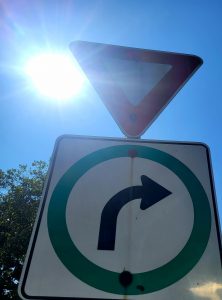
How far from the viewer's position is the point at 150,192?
133cm

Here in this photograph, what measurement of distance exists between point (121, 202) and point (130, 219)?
0.08 m

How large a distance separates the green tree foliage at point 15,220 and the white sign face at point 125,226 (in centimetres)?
1557

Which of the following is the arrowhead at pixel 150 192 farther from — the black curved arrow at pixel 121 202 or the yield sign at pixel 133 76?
the yield sign at pixel 133 76

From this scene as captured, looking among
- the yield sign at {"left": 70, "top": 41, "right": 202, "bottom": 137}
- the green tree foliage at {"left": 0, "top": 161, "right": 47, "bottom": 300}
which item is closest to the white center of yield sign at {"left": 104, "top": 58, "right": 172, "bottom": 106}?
the yield sign at {"left": 70, "top": 41, "right": 202, "bottom": 137}

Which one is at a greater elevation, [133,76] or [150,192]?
[133,76]

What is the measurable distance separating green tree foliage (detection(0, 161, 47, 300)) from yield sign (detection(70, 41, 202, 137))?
50.6 feet

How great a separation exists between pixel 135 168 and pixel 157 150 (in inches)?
6.0

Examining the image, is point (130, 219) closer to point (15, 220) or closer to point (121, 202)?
point (121, 202)

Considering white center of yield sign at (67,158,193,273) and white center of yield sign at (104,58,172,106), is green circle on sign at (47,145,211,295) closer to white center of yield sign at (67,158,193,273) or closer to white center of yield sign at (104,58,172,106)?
white center of yield sign at (67,158,193,273)

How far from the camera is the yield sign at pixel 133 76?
164 cm

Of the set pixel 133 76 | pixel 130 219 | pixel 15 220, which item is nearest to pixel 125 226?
pixel 130 219

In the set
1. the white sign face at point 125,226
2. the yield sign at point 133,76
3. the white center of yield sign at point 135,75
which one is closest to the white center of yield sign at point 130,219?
the white sign face at point 125,226

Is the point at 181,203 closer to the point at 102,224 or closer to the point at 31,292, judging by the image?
the point at 102,224

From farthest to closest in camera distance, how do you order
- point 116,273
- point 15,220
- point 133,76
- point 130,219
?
point 15,220, point 133,76, point 130,219, point 116,273
